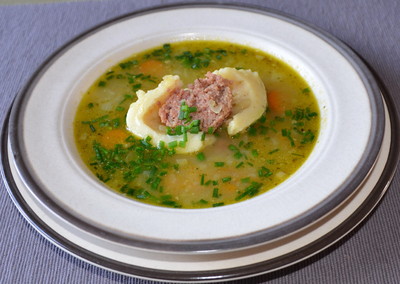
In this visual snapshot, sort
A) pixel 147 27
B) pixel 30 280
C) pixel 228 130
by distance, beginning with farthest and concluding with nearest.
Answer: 1. pixel 147 27
2. pixel 228 130
3. pixel 30 280

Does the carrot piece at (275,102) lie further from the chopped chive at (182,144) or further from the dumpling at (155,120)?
the chopped chive at (182,144)

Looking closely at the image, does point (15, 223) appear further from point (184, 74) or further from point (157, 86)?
point (184, 74)

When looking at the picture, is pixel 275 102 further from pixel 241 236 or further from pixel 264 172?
pixel 241 236

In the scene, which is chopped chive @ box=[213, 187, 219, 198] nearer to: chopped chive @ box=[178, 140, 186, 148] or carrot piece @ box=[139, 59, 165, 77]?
chopped chive @ box=[178, 140, 186, 148]

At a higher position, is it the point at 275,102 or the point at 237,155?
the point at 275,102

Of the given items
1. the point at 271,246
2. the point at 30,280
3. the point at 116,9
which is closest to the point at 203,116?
the point at 271,246

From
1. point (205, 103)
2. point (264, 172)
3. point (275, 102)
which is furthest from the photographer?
point (275, 102)

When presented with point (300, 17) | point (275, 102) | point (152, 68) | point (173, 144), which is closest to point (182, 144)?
point (173, 144)
